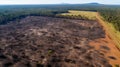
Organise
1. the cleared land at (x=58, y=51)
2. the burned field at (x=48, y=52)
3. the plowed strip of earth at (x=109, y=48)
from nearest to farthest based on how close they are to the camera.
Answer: the burned field at (x=48, y=52) < the cleared land at (x=58, y=51) < the plowed strip of earth at (x=109, y=48)

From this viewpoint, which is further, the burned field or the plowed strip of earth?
the plowed strip of earth

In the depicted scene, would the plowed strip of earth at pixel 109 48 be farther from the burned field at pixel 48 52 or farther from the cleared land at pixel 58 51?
the burned field at pixel 48 52

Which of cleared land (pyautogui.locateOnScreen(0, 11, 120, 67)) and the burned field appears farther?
cleared land (pyautogui.locateOnScreen(0, 11, 120, 67))

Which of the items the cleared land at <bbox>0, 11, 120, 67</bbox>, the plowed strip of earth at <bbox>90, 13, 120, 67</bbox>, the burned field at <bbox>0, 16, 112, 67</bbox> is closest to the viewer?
the burned field at <bbox>0, 16, 112, 67</bbox>

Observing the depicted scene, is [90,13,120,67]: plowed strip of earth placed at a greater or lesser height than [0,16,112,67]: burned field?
lesser

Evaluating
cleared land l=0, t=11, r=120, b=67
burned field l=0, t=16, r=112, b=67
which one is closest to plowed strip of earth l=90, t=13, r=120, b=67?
cleared land l=0, t=11, r=120, b=67

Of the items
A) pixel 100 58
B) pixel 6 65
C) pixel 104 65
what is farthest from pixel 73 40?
pixel 6 65

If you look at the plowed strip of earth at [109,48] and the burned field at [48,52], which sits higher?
the burned field at [48,52]

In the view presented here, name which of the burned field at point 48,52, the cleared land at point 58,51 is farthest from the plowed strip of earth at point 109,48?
the burned field at point 48,52

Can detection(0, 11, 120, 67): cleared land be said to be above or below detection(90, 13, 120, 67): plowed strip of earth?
above

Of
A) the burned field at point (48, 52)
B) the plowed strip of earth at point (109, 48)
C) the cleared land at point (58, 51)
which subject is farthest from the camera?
the plowed strip of earth at point (109, 48)

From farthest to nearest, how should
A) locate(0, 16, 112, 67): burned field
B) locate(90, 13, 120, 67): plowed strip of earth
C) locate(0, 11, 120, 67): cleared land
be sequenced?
locate(90, 13, 120, 67): plowed strip of earth
locate(0, 11, 120, 67): cleared land
locate(0, 16, 112, 67): burned field

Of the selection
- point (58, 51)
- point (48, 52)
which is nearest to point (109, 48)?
point (58, 51)

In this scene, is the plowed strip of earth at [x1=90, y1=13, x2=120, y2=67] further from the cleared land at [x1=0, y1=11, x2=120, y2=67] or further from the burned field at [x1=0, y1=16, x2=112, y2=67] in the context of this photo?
the burned field at [x1=0, y1=16, x2=112, y2=67]
